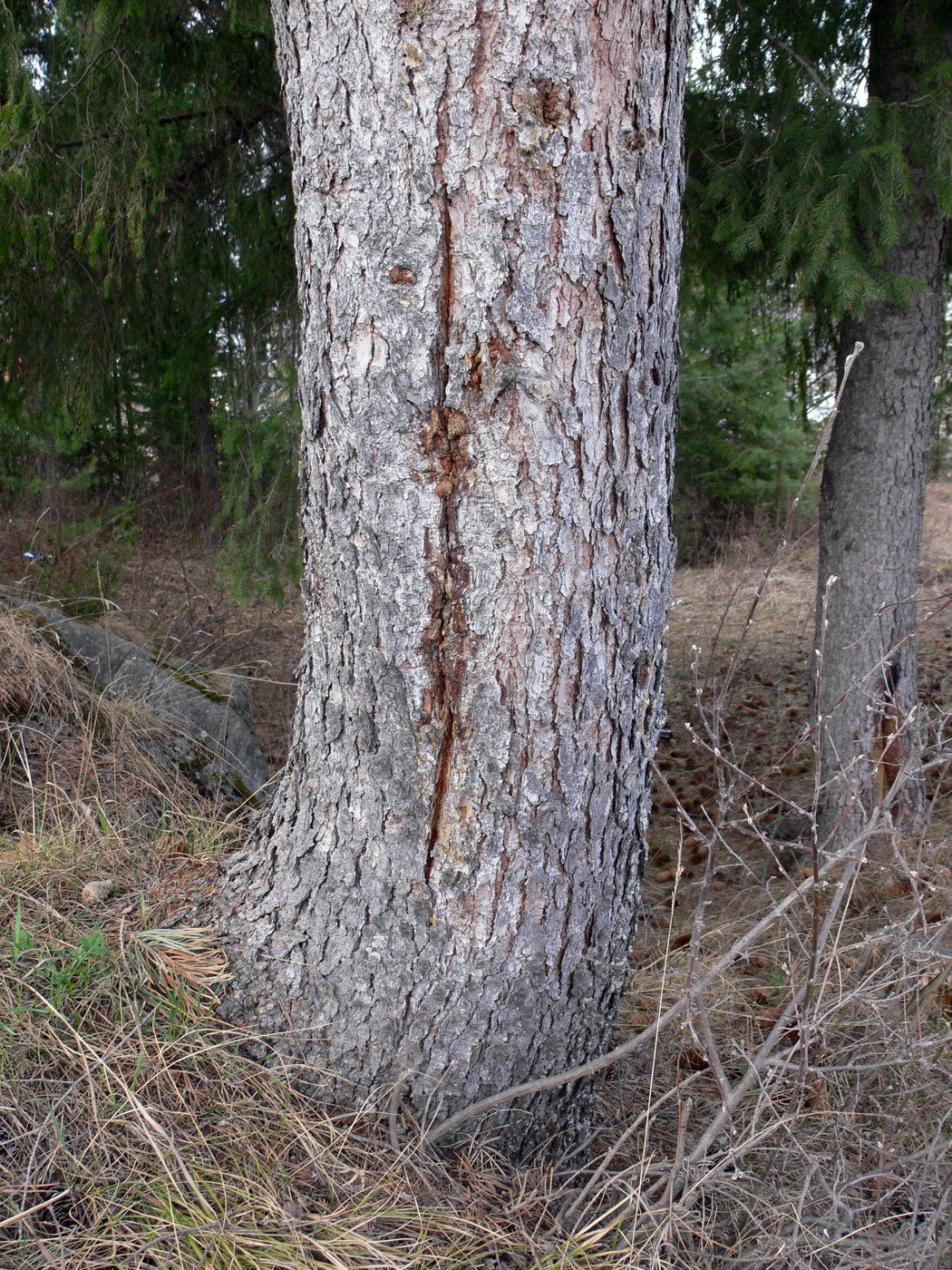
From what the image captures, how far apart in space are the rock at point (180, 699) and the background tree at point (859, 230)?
91.5 inches

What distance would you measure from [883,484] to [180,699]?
10.3ft

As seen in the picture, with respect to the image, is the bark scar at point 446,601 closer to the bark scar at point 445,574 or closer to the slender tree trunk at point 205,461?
the bark scar at point 445,574

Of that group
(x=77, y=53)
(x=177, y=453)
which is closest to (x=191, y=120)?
(x=77, y=53)

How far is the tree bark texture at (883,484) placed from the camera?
3438mm

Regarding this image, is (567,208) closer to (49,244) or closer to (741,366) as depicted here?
(49,244)

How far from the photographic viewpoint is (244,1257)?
1.31 m

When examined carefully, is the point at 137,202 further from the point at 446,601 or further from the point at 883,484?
the point at 883,484

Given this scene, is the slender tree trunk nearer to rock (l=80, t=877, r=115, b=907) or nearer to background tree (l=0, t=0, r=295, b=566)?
background tree (l=0, t=0, r=295, b=566)

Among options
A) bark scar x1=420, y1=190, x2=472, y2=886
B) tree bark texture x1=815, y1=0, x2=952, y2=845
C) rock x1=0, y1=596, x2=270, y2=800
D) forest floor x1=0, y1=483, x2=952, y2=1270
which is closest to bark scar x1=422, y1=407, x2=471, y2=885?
bark scar x1=420, y1=190, x2=472, y2=886

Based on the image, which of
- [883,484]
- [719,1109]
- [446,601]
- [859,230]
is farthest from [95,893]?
[859,230]

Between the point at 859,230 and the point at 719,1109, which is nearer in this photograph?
the point at 719,1109

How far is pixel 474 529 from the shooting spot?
1462 millimetres

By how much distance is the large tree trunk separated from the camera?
54.0 inches

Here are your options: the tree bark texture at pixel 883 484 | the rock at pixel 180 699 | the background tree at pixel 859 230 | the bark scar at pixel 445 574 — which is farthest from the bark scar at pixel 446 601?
the tree bark texture at pixel 883 484
